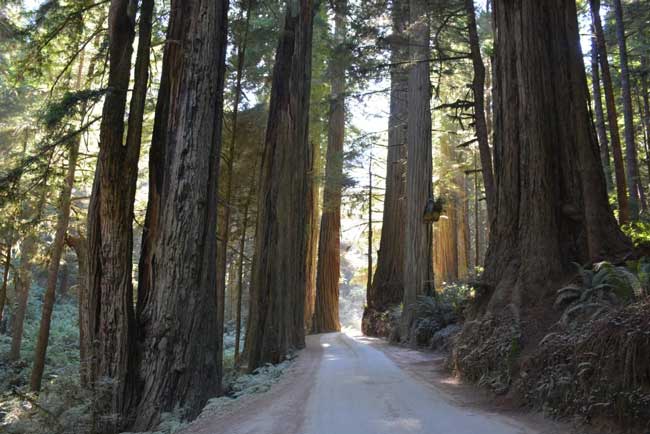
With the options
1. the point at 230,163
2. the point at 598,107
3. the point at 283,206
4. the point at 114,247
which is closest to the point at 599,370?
the point at 114,247

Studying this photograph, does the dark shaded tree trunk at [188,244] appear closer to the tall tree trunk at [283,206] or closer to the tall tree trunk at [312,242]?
the tall tree trunk at [283,206]

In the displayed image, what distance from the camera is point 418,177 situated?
16219 millimetres

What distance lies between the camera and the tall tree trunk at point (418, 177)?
15.3 metres

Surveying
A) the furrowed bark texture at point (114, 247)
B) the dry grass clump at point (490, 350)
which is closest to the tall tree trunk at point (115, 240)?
the furrowed bark texture at point (114, 247)

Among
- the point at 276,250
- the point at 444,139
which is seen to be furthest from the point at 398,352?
the point at 444,139

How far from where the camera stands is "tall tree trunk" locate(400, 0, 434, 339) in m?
15.3

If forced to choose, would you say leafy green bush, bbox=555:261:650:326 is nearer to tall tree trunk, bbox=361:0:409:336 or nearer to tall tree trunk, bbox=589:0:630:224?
tall tree trunk, bbox=589:0:630:224

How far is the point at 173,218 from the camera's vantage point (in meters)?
8.20

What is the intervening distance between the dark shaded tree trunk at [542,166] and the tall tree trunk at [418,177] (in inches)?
239

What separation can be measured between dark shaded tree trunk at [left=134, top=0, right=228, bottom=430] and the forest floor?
44.4 inches

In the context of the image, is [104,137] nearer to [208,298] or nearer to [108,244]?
[108,244]

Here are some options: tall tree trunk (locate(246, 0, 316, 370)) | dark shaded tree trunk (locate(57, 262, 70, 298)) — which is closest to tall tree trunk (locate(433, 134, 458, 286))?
tall tree trunk (locate(246, 0, 316, 370))

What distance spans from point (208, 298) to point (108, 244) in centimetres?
170

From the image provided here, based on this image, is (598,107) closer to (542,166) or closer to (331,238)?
(542,166)
